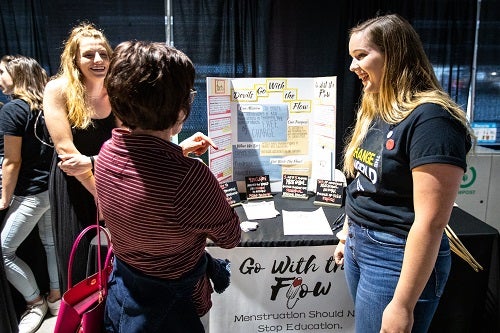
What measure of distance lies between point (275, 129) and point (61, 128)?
108 centimetres

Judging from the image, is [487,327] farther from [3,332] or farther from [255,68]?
[255,68]

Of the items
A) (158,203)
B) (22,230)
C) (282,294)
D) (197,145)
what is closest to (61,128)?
(197,145)

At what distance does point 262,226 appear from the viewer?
5.61 ft

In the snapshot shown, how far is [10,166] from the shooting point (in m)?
1.95

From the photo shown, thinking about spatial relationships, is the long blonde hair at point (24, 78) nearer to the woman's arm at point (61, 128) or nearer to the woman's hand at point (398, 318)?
the woman's arm at point (61, 128)

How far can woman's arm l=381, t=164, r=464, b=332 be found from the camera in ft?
2.68

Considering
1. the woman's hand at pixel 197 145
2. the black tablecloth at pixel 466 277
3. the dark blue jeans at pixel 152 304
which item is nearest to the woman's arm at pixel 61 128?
the woman's hand at pixel 197 145

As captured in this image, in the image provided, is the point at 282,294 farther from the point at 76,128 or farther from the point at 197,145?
the point at 76,128

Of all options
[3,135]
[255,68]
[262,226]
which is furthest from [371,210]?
[255,68]

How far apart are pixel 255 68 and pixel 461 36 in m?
1.87

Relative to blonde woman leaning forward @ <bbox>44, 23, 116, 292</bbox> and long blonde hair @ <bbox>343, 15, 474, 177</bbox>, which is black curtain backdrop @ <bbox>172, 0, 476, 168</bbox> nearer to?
blonde woman leaning forward @ <bbox>44, 23, 116, 292</bbox>

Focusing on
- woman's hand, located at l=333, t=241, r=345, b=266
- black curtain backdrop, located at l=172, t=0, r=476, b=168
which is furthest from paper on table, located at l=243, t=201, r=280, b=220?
black curtain backdrop, located at l=172, t=0, r=476, b=168

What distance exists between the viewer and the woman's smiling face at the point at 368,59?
989 mm

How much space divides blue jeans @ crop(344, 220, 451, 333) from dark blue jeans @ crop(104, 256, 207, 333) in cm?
45
